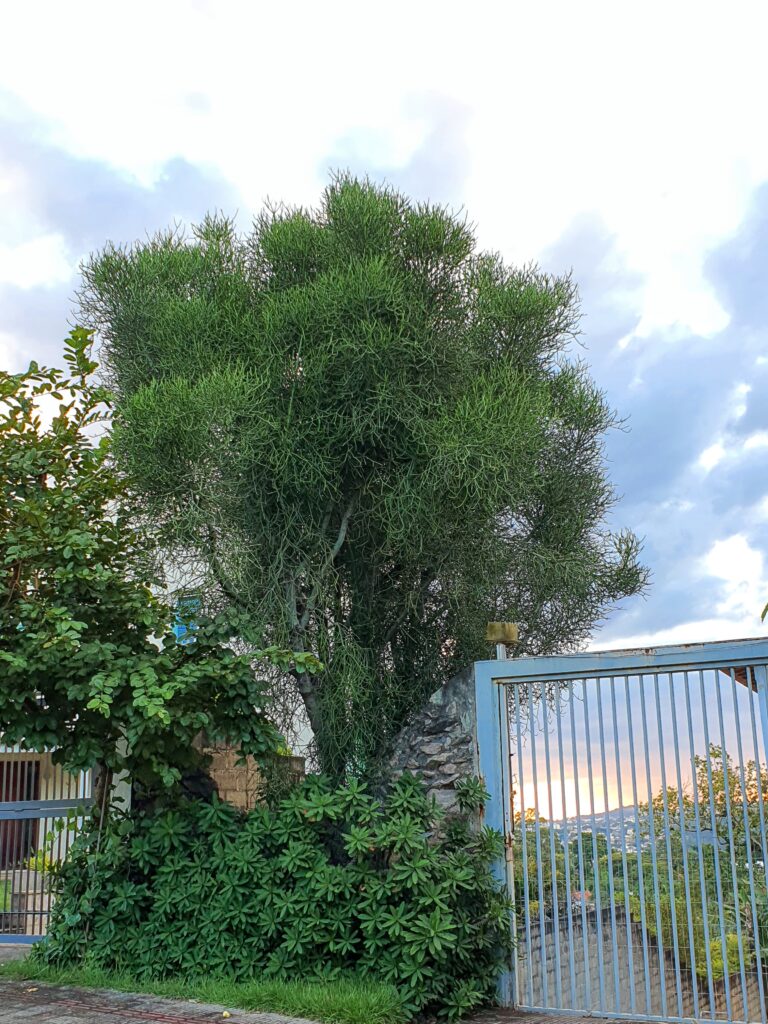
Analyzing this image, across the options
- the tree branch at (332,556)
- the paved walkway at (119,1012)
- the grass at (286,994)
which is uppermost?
the tree branch at (332,556)

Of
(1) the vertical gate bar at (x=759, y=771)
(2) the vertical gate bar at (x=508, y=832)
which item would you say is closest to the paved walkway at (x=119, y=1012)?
(2) the vertical gate bar at (x=508, y=832)

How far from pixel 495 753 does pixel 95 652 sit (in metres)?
2.88

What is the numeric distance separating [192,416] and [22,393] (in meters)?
1.68

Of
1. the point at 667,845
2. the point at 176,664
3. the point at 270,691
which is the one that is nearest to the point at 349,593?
the point at 270,691

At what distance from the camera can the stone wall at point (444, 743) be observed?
6918mm

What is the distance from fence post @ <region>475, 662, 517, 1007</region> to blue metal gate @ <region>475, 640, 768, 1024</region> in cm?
1

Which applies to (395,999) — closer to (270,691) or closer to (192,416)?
(270,691)

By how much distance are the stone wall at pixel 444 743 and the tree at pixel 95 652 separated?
99 centimetres

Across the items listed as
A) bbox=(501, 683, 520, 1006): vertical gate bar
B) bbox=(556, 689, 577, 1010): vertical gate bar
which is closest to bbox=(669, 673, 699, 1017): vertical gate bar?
bbox=(556, 689, 577, 1010): vertical gate bar

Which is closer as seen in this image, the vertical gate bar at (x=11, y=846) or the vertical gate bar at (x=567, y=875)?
the vertical gate bar at (x=567, y=875)

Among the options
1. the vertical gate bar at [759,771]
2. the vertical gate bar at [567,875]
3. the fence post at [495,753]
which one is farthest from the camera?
the fence post at [495,753]

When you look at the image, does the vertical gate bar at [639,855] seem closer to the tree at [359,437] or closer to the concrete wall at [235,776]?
the tree at [359,437]

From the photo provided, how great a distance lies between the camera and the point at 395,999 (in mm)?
5855

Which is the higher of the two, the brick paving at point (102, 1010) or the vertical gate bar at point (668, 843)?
the vertical gate bar at point (668, 843)
